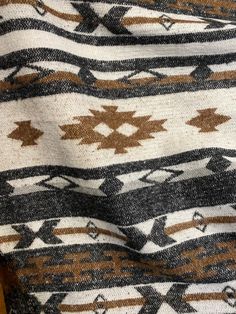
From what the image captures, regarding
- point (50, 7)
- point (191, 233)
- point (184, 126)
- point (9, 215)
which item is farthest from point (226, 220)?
point (50, 7)

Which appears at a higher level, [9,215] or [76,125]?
[76,125]

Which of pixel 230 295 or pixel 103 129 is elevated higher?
pixel 103 129

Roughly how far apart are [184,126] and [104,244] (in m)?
0.29

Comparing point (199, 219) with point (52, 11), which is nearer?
point (52, 11)

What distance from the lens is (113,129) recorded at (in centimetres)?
84

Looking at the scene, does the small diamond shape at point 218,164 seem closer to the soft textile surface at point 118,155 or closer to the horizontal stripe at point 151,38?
the soft textile surface at point 118,155

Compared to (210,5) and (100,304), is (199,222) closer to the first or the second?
(100,304)

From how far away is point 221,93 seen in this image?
86cm

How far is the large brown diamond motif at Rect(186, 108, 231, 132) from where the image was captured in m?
0.86

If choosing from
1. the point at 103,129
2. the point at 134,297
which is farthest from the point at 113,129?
the point at 134,297

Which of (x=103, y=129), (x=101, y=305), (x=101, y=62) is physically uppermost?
(x=101, y=62)

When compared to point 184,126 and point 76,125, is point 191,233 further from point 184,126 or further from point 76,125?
point 76,125

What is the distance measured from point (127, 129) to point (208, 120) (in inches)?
6.3

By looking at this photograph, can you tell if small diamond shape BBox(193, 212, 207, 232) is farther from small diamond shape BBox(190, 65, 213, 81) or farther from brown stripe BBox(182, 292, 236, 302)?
small diamond shape BBox(190, 65, 213, 81)
